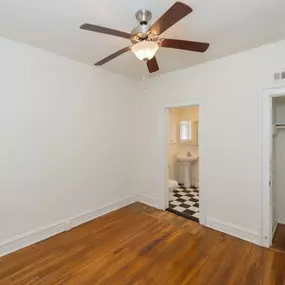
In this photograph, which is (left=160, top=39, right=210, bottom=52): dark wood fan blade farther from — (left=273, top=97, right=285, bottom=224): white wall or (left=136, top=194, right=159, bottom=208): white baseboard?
(left=136, top=194, right=159, bottom=208): white baseboard

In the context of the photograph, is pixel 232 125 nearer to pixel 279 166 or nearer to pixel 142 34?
pixel 279 166

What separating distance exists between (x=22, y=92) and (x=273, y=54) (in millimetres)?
3098

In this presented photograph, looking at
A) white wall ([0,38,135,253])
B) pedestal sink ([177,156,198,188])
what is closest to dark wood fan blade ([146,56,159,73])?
white wall ([0,38,135,253])

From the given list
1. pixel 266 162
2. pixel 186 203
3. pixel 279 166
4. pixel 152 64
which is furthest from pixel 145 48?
pixel 186 203

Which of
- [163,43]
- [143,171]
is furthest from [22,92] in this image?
[143,171]

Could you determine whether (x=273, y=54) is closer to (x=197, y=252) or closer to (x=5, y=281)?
(x=197, y=252)

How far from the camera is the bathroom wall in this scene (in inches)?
199

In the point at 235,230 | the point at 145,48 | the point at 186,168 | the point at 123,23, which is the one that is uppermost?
the point at 123,23

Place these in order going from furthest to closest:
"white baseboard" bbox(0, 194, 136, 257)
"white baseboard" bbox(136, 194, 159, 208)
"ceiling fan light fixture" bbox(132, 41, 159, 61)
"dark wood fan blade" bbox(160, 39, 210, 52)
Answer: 1. "white baseboard" bbox(136, 194, 159, 208)
2. "white baseboard" bbox(0, 194, 136, 257)
3. "dark wood fan blade" bbox(160, 39, 210, 52)
4. "ceiling fan light fixture" bbox(132, 41, 159, 61)

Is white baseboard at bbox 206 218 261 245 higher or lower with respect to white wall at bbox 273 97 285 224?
lower

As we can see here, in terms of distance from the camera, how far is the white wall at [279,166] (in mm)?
2875

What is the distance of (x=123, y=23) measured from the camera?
6.24 feet

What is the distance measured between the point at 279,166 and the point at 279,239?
104 cm

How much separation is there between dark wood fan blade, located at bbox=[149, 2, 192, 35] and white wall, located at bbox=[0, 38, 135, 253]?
67.7 inches
